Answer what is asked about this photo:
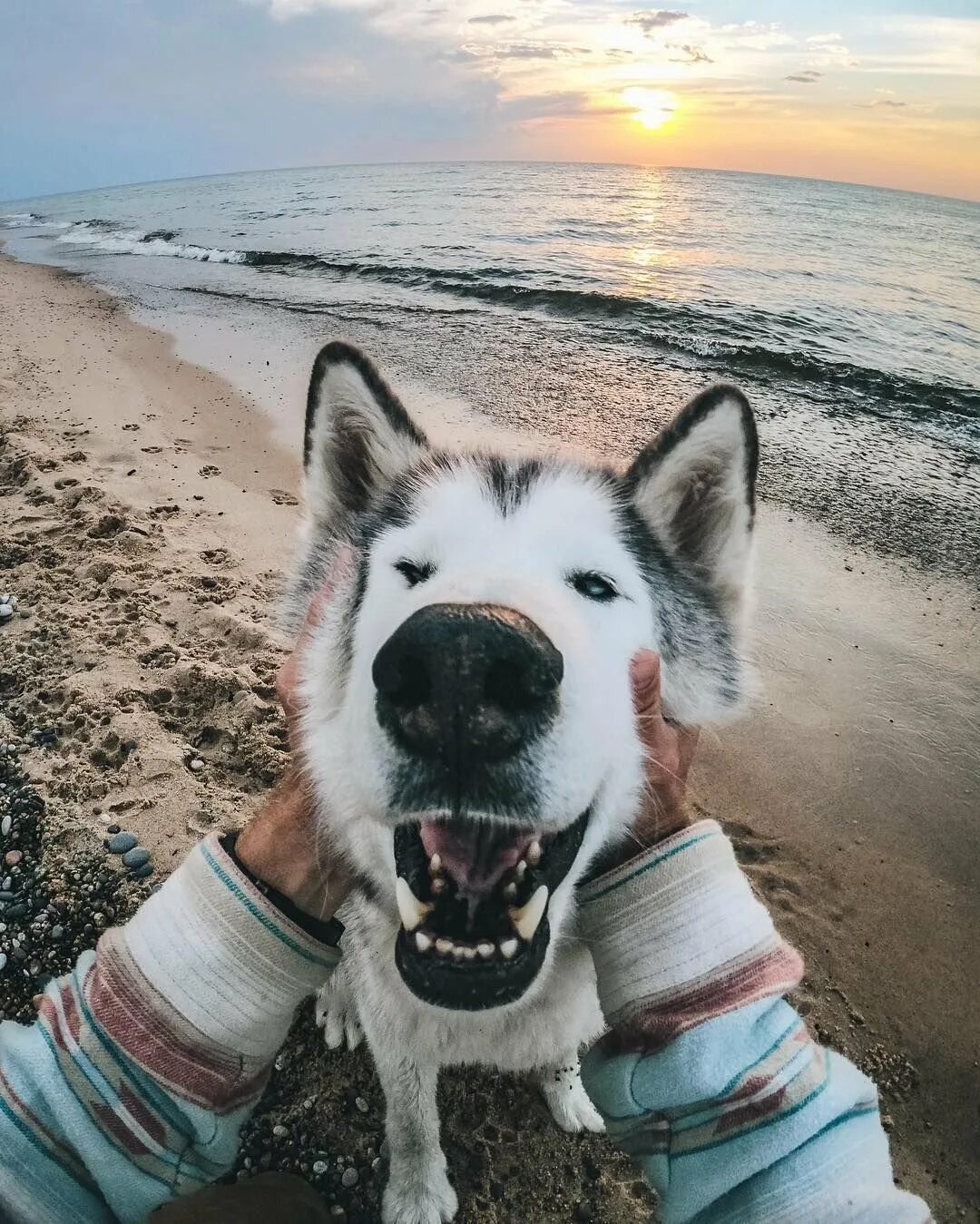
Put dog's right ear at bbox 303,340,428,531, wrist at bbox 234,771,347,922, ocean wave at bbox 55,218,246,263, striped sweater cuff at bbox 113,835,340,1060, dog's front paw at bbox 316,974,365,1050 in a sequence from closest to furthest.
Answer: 1. striped sweater cuff at bbox 113,835,340,1060
2. wrist at bbox 234,771,347,922
3. dog's right ear at bbox 303,340,428,531
4. dog's front paw at bbox 316,974,365,1050
5. ocean wave at bbox 55,218,246,263

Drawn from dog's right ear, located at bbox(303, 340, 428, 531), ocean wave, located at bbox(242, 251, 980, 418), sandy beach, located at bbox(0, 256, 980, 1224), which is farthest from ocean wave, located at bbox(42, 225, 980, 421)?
dog's right ear, located at bbox(303, 340, 428, 531)

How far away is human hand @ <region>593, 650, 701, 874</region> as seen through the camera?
2.07 m

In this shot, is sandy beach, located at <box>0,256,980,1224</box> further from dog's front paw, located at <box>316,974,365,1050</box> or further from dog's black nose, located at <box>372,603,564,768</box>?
dog's black nose, located at <box>372,603,564,768</box>

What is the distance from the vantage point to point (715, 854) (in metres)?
2.01

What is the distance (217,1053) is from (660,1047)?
122 cm

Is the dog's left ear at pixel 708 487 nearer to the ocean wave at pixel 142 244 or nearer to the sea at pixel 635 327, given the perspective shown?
the sea at pixel 635 327

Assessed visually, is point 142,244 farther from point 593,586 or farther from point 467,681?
point 467,681

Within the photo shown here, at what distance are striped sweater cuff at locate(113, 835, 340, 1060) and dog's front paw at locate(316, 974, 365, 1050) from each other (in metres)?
0.89

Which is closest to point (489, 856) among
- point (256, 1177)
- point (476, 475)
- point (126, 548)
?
point (476, 475)

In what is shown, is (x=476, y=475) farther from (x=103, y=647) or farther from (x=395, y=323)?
(x=395, y=323)

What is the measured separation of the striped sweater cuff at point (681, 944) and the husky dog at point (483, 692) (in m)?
0.16

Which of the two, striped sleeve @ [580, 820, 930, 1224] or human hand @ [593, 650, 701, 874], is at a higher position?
human hand @ [593, 650, 701, 874]

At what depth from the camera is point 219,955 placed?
1971 millimetres

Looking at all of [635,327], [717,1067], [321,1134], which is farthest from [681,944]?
[635,327]
